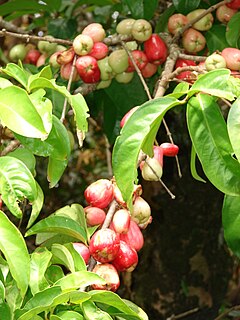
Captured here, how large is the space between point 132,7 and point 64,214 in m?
0.51

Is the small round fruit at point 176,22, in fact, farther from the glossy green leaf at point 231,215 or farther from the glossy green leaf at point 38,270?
the glossy green leaf at point 38,270

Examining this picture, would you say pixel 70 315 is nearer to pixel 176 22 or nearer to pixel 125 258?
pixel 125 258

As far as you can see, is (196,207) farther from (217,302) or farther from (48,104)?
(48,104)

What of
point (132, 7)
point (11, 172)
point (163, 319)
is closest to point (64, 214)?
point (11, 172)

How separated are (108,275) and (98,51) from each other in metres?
0.46

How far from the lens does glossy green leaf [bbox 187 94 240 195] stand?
87cm

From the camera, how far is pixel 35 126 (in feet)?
2.70

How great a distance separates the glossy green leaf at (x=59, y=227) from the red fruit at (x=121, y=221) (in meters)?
0.05

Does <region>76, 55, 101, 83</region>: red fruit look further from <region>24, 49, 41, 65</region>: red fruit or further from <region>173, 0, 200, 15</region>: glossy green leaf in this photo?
<region>24, 49, 41, 65</region>: red fruit

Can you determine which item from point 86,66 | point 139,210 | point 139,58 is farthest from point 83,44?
point 139,210

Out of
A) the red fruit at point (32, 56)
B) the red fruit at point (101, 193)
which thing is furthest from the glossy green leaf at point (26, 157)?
the red fruit at point (32, 56)

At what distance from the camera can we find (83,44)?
1221 millimetres

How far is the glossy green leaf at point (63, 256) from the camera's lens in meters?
0.91

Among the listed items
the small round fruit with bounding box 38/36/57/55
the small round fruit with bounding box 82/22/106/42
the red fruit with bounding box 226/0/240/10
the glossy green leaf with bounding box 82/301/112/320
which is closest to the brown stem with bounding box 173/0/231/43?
the red fruit with bounding box 226/0/240/10
